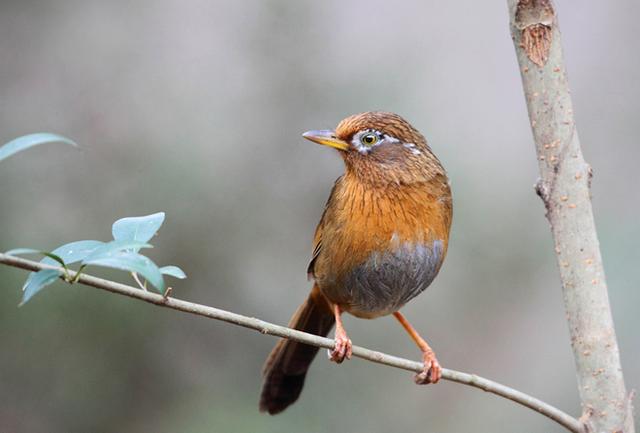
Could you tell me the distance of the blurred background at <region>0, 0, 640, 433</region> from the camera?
5.37 meters

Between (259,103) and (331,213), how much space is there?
2198 mm

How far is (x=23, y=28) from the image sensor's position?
632 centimetres

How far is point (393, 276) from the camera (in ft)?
13.6

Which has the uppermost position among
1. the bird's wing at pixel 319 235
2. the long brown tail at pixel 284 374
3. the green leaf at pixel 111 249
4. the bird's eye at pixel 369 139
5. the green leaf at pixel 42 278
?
the bird's eye at pixel 369 139

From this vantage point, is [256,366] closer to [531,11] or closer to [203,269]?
[203,269]

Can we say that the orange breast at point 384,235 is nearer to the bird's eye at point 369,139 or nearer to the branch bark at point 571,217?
the bird's eye at point 369,139

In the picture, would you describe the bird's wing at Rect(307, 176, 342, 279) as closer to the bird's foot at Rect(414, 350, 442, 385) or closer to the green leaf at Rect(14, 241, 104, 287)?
the bird's foot at Rect(414, 350, 442, 385)

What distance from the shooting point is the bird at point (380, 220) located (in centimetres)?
408

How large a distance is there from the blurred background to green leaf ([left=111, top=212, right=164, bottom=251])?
2681 millimetres

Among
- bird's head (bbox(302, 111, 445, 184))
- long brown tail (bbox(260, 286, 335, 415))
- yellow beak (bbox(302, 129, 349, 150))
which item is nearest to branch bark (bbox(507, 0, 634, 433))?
bird's head (bbox(302, 111, 445, 184))

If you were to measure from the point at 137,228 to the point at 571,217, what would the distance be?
1.44m

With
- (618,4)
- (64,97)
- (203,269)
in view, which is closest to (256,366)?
(203,269)

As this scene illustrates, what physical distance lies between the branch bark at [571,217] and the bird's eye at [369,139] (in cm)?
118

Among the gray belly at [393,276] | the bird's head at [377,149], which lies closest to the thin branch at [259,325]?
the gray belly at [393,276]
